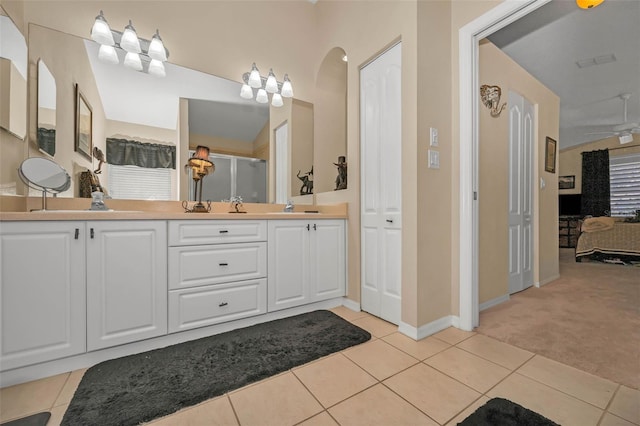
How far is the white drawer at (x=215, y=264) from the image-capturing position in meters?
1.73

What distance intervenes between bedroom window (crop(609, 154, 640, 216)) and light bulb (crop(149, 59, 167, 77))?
32.0 feet

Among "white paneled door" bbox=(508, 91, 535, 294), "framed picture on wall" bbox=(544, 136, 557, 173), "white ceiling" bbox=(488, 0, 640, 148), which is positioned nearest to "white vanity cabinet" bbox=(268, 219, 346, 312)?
"white paneled door" bbox=(508, 91, 535, 294)

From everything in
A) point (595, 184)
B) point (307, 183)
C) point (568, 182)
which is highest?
point (568, 182)

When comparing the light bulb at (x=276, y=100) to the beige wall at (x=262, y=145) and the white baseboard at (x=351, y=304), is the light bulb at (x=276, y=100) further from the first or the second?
the white baseboard at (x=351, y=304)

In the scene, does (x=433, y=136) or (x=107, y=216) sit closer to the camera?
(x=107, y=216)

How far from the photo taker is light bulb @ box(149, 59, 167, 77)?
212cm

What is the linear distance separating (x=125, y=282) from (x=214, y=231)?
58 cm

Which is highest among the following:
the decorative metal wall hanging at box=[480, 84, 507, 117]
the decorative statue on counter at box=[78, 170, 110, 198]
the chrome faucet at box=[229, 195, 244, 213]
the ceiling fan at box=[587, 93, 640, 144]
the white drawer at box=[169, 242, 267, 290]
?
the ceiling fan at box=[587, 93, 640, 144]

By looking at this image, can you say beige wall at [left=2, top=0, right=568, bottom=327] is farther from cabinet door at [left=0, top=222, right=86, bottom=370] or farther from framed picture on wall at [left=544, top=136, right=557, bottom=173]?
framed picture on wall at [left=544, top=136, right=557, bottom=173]


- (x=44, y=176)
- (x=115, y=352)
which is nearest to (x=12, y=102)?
(x=44, y=176)

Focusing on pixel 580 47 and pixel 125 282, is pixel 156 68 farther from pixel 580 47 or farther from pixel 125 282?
pixel 580 47

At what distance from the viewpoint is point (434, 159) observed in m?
1.93

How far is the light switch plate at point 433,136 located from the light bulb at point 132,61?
7.49ft

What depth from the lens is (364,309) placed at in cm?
233
